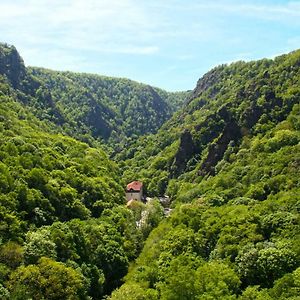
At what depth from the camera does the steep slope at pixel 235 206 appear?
223 feet

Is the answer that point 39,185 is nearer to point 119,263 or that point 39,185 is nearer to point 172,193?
point 119,263

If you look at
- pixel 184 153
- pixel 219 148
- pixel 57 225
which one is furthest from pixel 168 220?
pixel 184 153

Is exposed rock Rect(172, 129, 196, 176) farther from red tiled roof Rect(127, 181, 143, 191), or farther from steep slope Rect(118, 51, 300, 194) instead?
red tiled roof Rect(127, 181, 143, 191)

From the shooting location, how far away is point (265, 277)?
7038 centimetres

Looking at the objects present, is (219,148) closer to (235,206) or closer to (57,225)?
(235,206)

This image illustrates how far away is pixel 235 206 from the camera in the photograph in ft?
323

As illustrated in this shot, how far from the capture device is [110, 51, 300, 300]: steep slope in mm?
68000

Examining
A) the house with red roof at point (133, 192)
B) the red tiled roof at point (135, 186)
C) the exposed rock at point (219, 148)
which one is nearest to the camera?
the exposed rock at point (219, 148)

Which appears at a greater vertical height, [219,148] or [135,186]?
[219,148]

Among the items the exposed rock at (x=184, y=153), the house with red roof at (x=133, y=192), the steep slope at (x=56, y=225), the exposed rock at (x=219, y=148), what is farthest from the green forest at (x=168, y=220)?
the house with red roof at (x=133, y=192)

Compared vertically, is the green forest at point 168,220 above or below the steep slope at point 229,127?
below

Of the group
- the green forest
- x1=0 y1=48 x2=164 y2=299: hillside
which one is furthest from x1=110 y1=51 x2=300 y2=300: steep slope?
x1=0 y1=48 x2=164 y2=299: hillside

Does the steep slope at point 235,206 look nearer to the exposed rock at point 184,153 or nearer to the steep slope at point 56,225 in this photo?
the exposed rock at point 184,153

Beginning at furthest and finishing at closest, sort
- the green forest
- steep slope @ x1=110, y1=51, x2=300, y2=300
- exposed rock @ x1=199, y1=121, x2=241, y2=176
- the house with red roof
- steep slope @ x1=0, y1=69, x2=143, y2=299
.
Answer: the house with red roof
exposed rock @ x1=199, y1=121, x2=241, y2=176
steep slope @ x1=0, y1=69, x2=143, y2=299
the green forest
steep slope @ x1=110, y1=51, x2=300, y2=300
